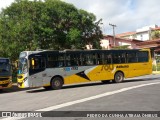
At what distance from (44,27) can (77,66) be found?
13838 mm

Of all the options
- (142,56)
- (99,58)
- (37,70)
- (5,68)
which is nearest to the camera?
(37,70)

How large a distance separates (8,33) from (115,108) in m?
23.5

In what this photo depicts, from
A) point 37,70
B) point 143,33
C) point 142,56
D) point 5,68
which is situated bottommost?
point 37,70

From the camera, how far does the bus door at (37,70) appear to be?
2017 centimetres

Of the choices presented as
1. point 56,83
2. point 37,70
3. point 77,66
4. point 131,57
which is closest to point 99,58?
point 77,66

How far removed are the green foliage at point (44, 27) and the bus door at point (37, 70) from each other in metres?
11.9

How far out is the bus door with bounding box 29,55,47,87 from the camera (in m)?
20.2

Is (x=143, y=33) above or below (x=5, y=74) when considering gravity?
above

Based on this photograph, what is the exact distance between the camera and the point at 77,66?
2203 centimetres

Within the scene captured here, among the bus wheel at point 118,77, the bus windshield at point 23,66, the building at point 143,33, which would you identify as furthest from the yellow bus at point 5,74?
the building at point 143,33

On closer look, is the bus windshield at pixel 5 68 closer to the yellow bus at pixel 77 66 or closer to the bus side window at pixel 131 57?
the yellow bus at pixel 77 66

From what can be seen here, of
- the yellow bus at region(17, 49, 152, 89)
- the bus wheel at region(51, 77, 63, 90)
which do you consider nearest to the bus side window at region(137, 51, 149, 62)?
the yellow bus at region(17, 49, 152, 89)

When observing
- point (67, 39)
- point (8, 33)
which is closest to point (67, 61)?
point (8, 33)

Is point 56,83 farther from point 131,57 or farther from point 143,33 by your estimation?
point 143,33
